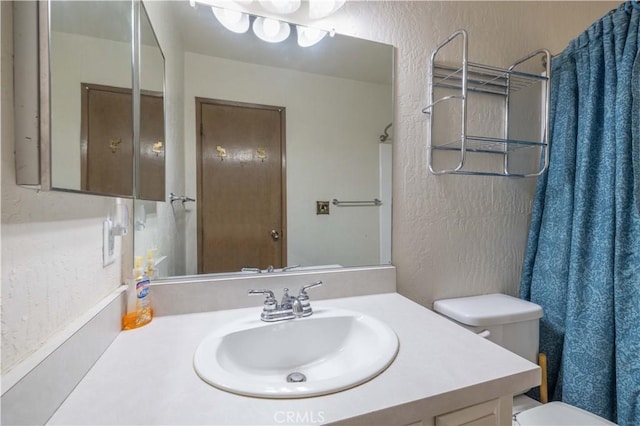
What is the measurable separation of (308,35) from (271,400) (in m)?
1.15

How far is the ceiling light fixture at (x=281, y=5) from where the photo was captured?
3.26ft

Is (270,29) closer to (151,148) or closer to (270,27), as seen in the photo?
(270,27)

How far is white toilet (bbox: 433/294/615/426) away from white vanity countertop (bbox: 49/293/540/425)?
15.4 inches

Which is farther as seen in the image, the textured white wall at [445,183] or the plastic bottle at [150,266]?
the textured white wall at [445,183]

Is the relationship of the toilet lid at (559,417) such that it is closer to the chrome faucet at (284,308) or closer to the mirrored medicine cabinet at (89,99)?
the chrome faucet at (284,308)

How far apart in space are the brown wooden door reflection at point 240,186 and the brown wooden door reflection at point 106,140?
242 millimetres

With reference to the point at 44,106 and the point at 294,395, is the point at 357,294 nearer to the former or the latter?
the point at 294,395

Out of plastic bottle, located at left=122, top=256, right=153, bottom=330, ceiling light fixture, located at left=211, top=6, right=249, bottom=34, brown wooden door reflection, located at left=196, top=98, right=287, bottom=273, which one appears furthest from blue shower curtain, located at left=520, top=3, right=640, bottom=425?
plastic bottle, located at left=122, top=256, right=153, bottom=330

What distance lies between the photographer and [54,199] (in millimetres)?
487

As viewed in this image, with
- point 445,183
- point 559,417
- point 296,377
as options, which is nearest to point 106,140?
point 296,377

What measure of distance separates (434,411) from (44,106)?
0.81 m

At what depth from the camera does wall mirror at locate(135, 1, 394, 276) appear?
0.97m

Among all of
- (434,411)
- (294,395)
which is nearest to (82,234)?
(294,395)

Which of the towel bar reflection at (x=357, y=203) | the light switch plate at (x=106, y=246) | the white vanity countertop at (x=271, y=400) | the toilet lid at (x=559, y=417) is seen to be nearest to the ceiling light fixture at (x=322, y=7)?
the towel bar reflection at (x=357, y=203)
